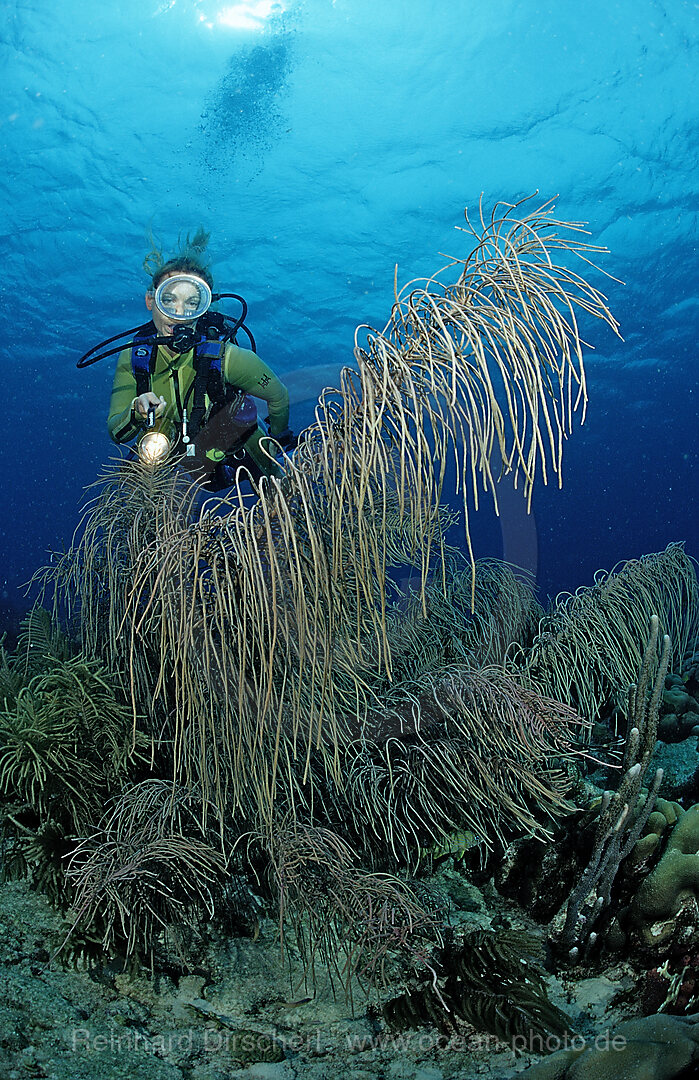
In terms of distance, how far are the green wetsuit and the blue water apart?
8903mm

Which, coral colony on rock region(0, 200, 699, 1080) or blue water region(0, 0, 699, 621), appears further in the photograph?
blue water region(0, 0, 699, 621)

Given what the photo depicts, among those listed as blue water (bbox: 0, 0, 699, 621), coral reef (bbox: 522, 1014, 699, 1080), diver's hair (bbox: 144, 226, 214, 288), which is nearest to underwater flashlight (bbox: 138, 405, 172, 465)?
diver's hair (bbox: 144, 226, 214, 288)

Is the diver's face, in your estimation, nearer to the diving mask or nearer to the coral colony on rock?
the diving mask

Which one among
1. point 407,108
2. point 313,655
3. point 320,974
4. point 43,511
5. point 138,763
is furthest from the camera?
point 43,511

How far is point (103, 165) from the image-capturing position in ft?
60.1

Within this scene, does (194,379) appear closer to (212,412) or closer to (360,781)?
(212,412)

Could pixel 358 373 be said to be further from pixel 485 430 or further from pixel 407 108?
pixel 407 108

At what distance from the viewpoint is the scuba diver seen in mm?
4617

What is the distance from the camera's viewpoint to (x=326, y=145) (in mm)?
19188

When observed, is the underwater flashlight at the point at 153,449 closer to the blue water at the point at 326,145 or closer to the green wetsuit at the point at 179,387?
the green wetsuit at the point at 179,387

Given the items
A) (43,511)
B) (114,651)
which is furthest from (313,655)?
(43,511)

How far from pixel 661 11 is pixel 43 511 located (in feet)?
200

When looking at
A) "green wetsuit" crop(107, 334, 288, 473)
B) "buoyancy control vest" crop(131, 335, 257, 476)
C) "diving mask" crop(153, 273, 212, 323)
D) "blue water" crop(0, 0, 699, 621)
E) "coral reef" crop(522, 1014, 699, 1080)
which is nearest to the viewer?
"coral reef" crop(522, 1014, 699, 1080)

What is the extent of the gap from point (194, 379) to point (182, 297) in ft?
2.17
